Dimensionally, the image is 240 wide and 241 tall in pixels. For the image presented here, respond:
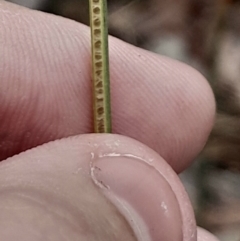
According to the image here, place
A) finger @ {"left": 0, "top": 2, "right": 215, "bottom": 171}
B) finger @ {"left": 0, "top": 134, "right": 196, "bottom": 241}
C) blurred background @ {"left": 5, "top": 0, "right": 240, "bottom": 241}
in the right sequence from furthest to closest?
blurred background @ {"left": 5, "top": 0, "right": 240, "bottom": 241}, finger @ {"left": 0, "top": 2, "right": 215, "bottom": 171}, finger @ {"left": 0, "top": 134, "right": 196, "bottom": 241}

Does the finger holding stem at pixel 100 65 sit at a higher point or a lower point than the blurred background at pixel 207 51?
higher

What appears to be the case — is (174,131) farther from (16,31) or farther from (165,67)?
(16,31)

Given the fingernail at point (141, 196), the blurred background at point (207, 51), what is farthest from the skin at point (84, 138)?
the blurred background at point (207, 51)

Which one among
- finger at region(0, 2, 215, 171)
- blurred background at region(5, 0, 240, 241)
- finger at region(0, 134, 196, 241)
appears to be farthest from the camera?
blurred background at region(5, 0, 240, 241)

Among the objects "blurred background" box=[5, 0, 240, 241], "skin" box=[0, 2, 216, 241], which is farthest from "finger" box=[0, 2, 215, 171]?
"blurred background" box=[5, 0, 240, 241]

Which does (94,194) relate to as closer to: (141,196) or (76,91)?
(141,196)

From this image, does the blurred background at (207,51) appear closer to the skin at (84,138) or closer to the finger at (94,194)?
the skin at (84,138)

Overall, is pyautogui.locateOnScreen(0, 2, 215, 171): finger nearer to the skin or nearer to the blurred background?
the skin
